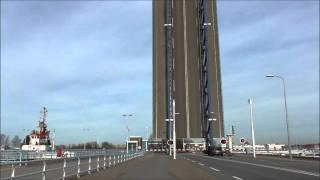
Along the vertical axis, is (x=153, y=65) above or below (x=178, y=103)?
above

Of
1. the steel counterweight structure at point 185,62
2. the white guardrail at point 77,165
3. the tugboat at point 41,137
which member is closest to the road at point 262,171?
the white guardrail at point 77,165

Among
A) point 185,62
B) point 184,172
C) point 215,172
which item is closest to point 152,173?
point 184,172

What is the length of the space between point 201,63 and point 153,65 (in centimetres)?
1328

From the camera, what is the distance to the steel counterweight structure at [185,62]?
116 m

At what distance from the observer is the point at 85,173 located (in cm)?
2484

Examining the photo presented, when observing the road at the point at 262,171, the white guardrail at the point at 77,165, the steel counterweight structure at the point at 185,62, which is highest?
the steel counterweight structure at the point at 185,62

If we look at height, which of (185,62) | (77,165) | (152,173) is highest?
(185,62)

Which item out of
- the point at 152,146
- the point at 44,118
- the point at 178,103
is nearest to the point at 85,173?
the point at 44,118

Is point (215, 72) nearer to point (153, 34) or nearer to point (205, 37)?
point (205, 37)

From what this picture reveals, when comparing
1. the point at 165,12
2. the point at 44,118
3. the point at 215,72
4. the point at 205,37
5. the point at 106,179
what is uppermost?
the point at 165,12

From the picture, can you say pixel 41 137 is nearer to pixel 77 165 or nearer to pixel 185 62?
pixel 185 62

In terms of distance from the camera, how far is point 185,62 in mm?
118688

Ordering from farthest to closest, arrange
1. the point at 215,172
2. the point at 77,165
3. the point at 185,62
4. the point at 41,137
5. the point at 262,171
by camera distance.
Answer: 1. the point at 185,62
2. the point at 41,137
3. the point at 262,171
4. the point at 215,172
5. the point at 77,165

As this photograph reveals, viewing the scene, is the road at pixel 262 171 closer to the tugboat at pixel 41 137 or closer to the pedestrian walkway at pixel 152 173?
the pedestrian walkway at pixel 152 173
